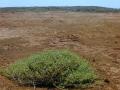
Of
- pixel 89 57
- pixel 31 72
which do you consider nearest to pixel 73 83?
pixel 31 72

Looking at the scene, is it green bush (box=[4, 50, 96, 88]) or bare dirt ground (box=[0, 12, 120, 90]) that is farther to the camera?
bare dirt ground (box=[0, 12, 120, 90])

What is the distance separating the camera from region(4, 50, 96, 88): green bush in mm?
7879

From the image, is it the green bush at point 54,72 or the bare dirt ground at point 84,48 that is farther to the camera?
the bare dirt ground at point 84,48

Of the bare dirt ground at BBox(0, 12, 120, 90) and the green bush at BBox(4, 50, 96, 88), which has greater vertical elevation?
the green bush at BBox(4, 50, 96, 88)

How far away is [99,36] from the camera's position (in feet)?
57.1

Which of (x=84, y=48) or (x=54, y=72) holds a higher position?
(x=54, y=72)

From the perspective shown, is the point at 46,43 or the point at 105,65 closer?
the point at 105,65

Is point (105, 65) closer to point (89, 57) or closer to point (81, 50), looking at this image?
point (89, 57)

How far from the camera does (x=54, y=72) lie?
25.7ft

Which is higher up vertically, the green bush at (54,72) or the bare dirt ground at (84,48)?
the green bush at (54,72)

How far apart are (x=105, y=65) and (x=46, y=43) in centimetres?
458

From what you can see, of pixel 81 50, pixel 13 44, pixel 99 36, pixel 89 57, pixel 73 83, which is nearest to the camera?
pixel 73 83

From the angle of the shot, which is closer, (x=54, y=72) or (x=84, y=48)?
(x=54, y=72)

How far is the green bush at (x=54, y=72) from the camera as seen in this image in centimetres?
788
